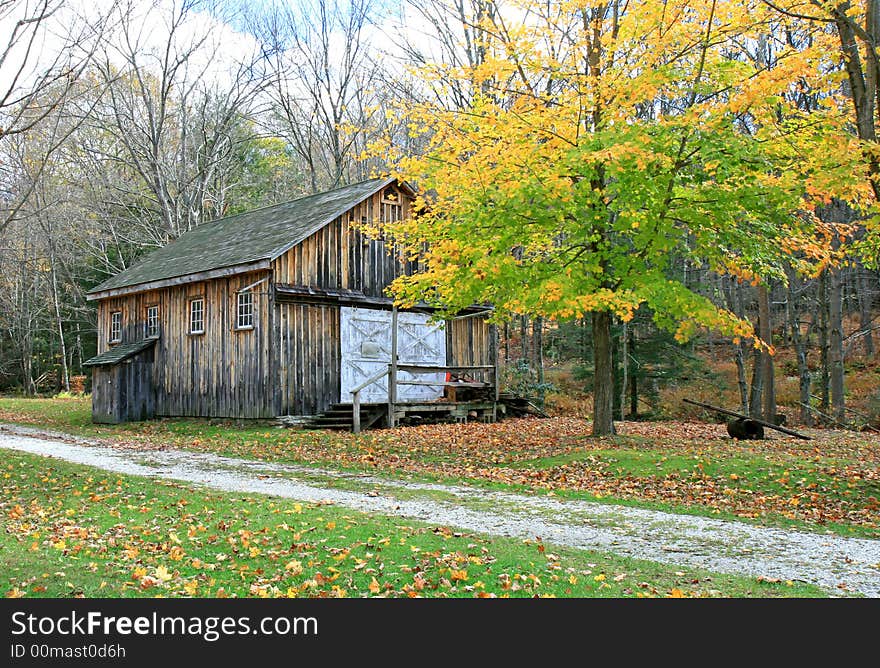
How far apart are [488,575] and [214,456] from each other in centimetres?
1021

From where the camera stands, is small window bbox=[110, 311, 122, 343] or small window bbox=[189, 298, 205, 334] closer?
small window bbox=[189, 298, 205, 334]

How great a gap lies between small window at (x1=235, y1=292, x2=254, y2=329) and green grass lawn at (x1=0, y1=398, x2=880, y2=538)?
8.55 ft

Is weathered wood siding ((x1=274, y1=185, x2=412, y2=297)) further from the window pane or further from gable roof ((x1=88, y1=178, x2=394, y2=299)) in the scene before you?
the window pane

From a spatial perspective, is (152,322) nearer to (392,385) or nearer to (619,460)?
(392,385)

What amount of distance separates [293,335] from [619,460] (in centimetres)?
998

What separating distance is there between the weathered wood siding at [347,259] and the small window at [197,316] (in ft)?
11.2

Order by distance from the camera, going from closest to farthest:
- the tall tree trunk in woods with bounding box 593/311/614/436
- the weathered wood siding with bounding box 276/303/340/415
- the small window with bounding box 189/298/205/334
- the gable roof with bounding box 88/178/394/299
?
the tall tree trunk in woods with bounding box 593/311/614/436, the weathered wood siding with bounding box 276/303/340/415, the gable roof with bounding box 88/178/394/299, the small window with bounding box 189/298/205/334

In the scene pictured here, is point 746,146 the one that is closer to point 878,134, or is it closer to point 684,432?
point 878,134

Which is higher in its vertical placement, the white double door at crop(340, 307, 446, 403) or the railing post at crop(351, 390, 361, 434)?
the white double door at crop(340, 307, 446, 403)

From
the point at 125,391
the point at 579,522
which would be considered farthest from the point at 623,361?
the point at 579,522

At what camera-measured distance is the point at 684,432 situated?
19.1 metres

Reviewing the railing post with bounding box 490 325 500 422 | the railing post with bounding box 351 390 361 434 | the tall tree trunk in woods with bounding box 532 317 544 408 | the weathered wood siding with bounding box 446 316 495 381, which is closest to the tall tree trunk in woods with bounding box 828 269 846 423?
the tall tree trunk in woods with bounding box 532 317 544 408

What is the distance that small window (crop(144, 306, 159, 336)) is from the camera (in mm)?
23969

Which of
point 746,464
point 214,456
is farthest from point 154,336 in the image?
point 746,464
